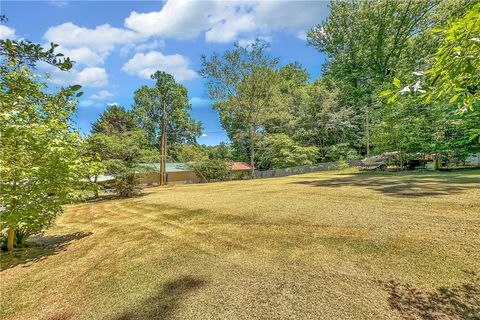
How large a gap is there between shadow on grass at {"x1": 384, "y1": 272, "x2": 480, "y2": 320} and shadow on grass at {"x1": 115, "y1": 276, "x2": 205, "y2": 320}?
7.40 ft

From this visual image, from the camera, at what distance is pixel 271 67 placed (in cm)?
2327

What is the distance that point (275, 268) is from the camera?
3.34 m

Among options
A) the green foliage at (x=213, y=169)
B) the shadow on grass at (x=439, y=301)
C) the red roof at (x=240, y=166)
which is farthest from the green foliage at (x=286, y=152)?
the shadow on grass at (x=439, y=301)

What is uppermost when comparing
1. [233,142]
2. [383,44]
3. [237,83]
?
[383,44]

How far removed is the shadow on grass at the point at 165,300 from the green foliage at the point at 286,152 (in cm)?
2229

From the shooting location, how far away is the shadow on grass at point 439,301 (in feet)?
7.27

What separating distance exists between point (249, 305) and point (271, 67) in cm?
2337

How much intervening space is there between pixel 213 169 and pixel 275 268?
25225 mm

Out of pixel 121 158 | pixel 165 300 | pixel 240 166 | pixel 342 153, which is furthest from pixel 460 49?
pixel 240 166

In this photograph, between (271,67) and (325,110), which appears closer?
(271,67)

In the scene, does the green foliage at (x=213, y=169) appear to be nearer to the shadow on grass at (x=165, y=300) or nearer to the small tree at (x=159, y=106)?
the small tree at (x=159, y=106)

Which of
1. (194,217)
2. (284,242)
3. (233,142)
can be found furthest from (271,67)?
(284,242)

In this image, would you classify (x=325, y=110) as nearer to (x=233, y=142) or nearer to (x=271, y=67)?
(x=271, y=67)

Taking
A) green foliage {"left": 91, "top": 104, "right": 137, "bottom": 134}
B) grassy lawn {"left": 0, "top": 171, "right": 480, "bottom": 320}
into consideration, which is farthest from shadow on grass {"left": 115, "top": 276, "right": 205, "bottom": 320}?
green foliage {"left": 91, "top": 104, "right": 137, "bottom": 134}
